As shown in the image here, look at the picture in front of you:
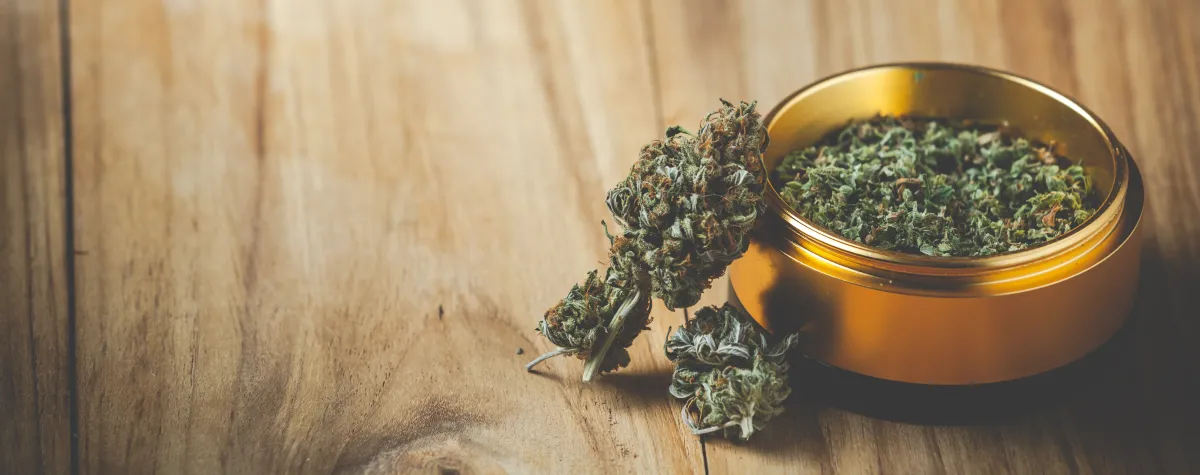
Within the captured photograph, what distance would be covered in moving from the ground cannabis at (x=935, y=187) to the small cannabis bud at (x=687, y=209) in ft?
0.32

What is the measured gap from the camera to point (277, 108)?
1.32 meters

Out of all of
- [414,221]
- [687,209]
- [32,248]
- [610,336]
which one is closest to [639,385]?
[610,336]

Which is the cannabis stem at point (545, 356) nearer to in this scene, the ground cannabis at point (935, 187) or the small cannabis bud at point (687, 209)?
the small cannabis bud at point (687, 209)

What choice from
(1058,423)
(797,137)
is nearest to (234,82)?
(797,137)

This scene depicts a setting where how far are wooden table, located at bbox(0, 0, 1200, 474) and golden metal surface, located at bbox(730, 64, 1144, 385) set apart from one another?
0.08m

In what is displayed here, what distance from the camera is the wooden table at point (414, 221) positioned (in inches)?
35.6

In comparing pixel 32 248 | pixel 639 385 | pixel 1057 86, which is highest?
pixel 1057 86

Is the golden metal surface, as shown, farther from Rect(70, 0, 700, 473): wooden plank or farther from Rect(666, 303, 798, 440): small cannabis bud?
Rect(70, 0, 700, 473): wooden plank

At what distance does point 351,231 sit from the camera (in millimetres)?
1163

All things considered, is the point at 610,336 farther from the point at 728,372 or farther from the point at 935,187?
the point at 935,187

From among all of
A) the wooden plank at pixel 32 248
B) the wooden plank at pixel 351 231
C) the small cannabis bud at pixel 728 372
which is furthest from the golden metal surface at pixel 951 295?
the wooden plank at pixel 32 248

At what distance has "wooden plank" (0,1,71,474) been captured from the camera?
0.94 metres

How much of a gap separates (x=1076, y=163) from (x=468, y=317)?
600 mm

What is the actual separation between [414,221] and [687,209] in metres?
0.46
